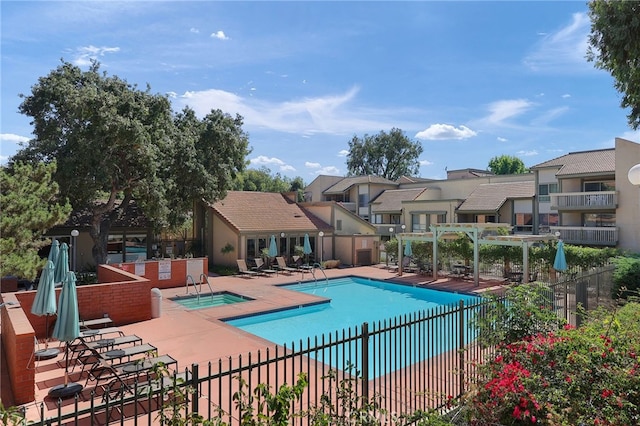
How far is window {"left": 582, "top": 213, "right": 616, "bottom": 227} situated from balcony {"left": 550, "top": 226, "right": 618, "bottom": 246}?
1.33 metres

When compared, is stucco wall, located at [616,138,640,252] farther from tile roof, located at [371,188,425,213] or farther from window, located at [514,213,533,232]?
tile roof, located at [371,188,425,213]

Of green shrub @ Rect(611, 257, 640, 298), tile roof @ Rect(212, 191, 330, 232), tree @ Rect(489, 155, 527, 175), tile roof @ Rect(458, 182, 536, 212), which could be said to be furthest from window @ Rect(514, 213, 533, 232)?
tree @ Rect(489, 155, 527, 175)

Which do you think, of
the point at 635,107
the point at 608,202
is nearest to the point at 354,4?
the point at 635,107

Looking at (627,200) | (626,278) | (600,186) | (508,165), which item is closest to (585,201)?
(627,200)

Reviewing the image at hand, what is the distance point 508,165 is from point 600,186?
51.2 metres

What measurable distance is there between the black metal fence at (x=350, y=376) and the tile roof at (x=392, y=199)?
1215 inches

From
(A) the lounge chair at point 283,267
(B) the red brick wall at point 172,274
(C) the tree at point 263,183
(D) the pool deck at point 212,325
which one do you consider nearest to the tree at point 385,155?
(C) the tree at point 263,183

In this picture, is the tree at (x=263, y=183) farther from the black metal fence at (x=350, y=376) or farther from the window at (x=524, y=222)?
the black metal fence at (x=350, y=376)

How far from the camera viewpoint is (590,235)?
89.8 ft

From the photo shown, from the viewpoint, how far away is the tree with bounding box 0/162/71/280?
37.6 feet

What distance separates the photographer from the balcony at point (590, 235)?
26219mm

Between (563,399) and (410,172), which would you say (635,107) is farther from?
(410,172)

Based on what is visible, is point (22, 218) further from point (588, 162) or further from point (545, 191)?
point (545, 191)

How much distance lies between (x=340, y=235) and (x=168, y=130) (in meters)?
14.6
